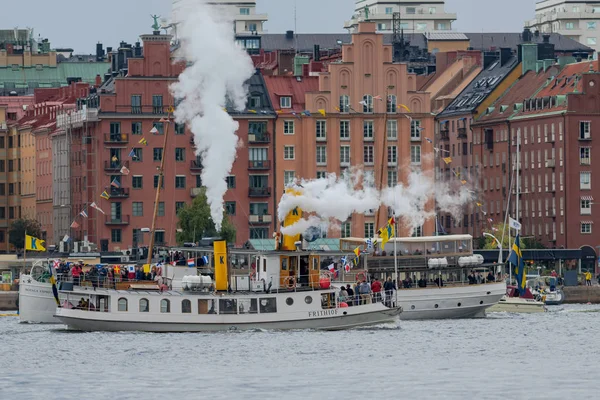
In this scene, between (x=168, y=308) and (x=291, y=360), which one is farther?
(x=168, y=308)

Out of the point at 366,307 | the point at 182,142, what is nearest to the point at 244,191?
the point at 182,142

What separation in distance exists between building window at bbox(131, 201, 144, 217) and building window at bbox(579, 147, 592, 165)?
3847 cm

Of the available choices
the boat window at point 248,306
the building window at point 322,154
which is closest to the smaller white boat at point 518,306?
the boat window at point 248,306

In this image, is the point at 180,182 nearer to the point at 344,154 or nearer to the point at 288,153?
the point at 288,153

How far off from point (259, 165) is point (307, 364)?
9437cm

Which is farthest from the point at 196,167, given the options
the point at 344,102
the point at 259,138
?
the point at 344,102

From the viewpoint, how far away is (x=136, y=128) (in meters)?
182

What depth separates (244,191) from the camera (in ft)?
606

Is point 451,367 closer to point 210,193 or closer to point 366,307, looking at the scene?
point 366,307

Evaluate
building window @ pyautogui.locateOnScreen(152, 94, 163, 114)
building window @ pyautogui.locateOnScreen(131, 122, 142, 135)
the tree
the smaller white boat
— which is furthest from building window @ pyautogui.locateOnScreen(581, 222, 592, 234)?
the smaller white boat

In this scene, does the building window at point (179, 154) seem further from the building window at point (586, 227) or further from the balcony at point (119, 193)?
the building window at point (586, 227)

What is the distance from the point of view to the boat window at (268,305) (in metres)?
106

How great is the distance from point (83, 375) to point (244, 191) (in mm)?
97768

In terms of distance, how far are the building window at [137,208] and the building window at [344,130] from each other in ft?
54.6
